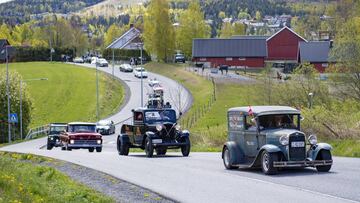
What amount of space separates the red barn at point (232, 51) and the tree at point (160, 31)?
4821 mm

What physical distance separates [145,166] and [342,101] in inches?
1284

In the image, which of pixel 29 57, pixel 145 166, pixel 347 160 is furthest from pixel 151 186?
pixel 29 57

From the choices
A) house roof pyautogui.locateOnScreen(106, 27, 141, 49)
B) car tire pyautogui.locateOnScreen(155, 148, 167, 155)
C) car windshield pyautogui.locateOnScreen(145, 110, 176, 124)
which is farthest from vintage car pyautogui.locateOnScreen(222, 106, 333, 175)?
house roof pyautogui.locateOnScreen(106, 27, 141, 49)

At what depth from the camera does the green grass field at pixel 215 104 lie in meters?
31.1

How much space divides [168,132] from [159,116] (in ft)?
5.79

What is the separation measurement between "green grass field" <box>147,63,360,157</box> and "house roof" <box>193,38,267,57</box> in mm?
6427

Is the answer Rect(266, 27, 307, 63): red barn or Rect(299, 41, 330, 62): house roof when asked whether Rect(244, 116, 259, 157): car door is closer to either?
Rect(299, 41, 330, 62): house roof

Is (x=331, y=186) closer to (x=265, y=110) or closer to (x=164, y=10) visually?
(x=265, y=110)

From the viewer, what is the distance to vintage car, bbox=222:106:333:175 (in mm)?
20828

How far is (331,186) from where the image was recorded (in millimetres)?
17516

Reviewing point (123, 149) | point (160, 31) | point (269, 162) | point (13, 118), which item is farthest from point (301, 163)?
point (160, 31)

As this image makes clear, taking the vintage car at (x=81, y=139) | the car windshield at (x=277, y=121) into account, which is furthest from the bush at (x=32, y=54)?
the car windshield at (x=277, y=121)

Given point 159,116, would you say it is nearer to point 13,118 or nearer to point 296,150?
point 296,150

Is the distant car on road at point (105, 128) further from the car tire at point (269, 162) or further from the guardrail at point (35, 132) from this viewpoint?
the car tire at point (269, 162)
